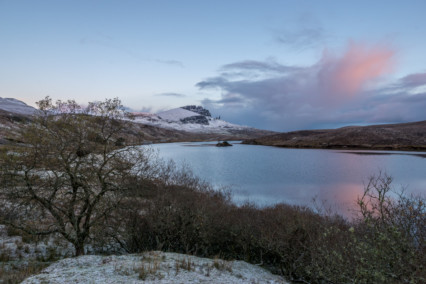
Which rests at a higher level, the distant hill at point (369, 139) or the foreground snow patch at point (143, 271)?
the distant hill at point (369, 139)

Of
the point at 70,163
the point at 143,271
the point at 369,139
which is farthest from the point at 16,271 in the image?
the point at 369,139

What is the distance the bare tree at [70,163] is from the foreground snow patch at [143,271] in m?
3.37

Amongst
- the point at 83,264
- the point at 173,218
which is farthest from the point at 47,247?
the point at 173,218

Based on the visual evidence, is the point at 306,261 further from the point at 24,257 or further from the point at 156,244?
the point at 24,257

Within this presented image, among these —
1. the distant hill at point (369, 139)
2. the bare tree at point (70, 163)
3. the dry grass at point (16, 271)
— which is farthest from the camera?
the distant hill at point (369, 139)

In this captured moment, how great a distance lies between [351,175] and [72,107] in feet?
176

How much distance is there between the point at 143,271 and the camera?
36.3 ft

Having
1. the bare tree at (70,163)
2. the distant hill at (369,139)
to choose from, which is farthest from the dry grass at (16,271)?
the distant hill at (369,139)

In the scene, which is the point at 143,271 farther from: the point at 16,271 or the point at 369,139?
the point at 369,139

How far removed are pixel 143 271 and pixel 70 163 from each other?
7870 mm

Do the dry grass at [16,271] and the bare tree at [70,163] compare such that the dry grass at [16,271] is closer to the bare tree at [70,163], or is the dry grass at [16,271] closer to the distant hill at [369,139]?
the bare tree at [70,163]

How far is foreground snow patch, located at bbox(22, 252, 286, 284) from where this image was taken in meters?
10.7

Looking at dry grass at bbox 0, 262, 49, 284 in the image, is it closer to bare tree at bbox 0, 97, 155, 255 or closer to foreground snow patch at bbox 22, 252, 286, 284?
foreground snow patch at bbox 22, 252, 286, 284

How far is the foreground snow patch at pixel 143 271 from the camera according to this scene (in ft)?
35.0
